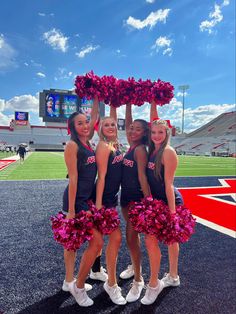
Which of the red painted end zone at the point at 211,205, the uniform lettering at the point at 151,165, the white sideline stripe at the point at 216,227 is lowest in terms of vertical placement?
the red painted end zone at the point at 211,205

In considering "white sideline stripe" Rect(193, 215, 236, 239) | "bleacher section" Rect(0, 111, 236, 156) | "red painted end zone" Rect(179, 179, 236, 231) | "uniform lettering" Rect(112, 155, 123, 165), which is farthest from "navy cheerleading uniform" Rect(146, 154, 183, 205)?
"bleacher section" Rect(0, 111, 236, 156)

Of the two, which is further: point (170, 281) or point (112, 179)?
point (170, 281)

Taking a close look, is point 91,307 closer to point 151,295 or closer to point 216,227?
point 151,295

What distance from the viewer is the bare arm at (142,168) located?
2609 millimetres

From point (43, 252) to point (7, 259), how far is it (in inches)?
18.7

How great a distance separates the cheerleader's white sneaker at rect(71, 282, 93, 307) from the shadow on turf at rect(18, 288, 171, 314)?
4 cm

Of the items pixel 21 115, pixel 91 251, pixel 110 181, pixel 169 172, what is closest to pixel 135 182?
pixel 110 181

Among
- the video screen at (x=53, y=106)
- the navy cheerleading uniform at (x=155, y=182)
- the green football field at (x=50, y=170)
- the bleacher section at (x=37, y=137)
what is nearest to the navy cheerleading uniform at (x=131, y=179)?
the navy cheerleading uniform at (x=155, y=182)

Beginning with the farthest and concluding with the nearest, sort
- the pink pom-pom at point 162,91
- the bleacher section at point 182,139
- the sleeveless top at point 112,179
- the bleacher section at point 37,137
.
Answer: the bleacher section at point 37,137 < the bleacher section at point 182,139 < the pink pom-pom at point 162,91 < the sleeveless top at point 112,179

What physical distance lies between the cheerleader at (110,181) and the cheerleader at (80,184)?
0.11m

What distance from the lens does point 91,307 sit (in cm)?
245

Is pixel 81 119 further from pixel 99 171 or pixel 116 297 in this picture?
pixel 116 297

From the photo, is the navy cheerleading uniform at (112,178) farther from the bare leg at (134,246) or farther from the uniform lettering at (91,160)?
the bare leg at (134,246)

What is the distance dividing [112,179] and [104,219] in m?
0.41
